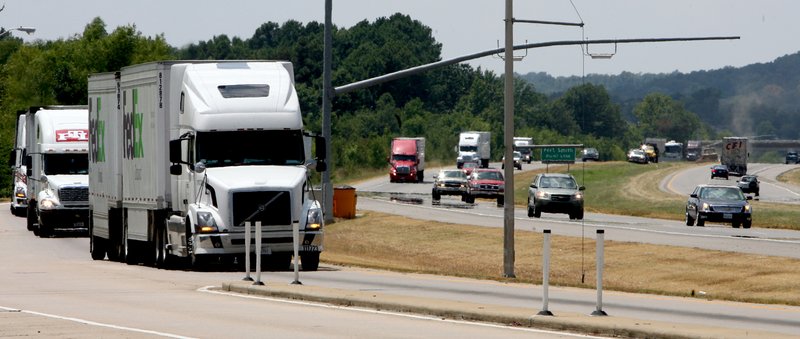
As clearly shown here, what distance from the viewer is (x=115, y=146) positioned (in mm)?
35406

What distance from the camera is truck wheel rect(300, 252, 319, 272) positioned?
29984 millimetres

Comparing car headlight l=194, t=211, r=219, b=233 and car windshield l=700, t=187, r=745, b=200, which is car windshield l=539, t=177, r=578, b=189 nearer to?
car windshield l=700, t=187, r=745, b=200

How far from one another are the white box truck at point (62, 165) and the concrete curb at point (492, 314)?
912 inches

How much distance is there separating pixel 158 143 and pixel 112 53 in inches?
3609

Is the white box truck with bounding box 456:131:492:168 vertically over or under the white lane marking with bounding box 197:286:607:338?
over

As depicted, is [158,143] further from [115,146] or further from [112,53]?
[112,53]

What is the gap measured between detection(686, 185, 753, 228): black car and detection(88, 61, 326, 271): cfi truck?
92.8 feet

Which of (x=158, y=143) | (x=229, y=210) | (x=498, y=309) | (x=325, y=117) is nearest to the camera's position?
(x=498, y=309)

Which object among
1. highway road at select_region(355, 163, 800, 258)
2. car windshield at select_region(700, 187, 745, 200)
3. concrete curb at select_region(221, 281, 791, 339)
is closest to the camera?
concrete curb at select_region(221, 281, 791, 339)

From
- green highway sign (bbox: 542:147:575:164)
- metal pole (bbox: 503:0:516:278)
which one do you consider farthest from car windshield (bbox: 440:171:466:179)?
green highway sign (bbox: 542:147:575:164)

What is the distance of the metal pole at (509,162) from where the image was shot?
3359 centimetres

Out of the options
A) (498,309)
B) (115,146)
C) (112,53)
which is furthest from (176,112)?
(112,53)

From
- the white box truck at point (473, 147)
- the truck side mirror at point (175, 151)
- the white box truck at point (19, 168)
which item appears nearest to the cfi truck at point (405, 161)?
the white box truck at point (473, 147)

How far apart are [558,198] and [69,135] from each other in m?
21.9
